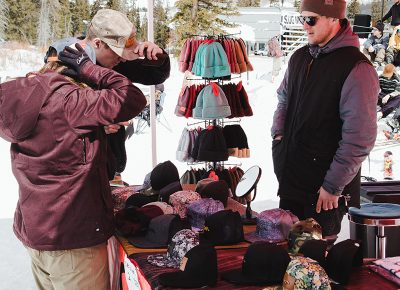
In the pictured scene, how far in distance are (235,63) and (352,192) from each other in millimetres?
2801

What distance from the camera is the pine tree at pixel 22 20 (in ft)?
17.4

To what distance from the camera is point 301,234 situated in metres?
2.21

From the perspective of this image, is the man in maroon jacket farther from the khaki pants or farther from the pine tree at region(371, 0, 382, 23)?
the pine tree at region(371, 0, 382, 23)

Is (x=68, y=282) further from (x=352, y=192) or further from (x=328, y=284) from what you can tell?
(x=352, y=192)

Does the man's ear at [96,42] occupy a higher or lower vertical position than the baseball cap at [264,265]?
higher

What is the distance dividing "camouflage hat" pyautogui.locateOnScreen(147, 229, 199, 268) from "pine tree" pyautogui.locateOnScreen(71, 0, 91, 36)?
352 centimetres

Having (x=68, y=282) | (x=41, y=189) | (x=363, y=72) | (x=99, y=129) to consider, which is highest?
(x=363, y=72)

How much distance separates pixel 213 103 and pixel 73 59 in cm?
310

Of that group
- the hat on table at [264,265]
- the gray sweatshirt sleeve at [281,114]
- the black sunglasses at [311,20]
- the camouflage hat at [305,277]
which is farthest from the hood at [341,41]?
the camouflage hat at [305,277]

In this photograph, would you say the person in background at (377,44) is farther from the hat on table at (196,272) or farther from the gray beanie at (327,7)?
the hat on table at (196,272)

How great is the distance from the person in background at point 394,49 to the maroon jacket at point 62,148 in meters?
4.27

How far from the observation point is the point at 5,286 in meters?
4.19

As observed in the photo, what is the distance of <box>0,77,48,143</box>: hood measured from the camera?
2.09m

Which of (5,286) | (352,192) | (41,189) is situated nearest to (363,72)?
(352,192)
